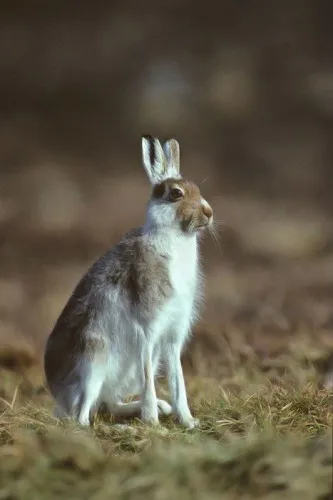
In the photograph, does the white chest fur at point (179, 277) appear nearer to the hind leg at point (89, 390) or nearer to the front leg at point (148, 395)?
the front leg at point (148, 395)

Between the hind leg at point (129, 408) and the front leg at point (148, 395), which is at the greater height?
the front leg at point (148, 395)

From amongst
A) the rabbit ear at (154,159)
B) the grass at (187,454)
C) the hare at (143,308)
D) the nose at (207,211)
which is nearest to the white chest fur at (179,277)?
the hare at (143,308)

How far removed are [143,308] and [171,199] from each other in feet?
1.43

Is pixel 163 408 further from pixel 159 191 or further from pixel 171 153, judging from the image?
pixel 171 153

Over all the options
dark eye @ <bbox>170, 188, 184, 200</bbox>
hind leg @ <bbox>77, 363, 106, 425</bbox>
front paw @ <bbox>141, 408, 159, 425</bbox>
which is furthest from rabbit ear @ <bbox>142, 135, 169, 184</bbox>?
front paw @ <bbox>141, 408, 159, 425</bbox>

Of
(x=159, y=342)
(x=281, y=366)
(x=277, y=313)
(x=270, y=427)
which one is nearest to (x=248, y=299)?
(x=277, y=313)

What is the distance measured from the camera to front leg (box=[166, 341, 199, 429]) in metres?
3.88

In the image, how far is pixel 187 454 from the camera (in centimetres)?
304

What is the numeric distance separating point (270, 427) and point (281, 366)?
5.73 ft

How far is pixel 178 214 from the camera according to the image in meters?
3.82

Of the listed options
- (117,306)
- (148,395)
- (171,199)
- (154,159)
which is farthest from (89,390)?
(154,159)

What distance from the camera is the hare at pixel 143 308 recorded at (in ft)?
12.5

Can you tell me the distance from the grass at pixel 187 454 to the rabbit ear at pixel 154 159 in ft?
3.11

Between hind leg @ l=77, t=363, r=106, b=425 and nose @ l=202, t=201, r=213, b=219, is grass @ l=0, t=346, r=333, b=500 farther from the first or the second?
nose @ l=202, t=201, r=213, b=219
